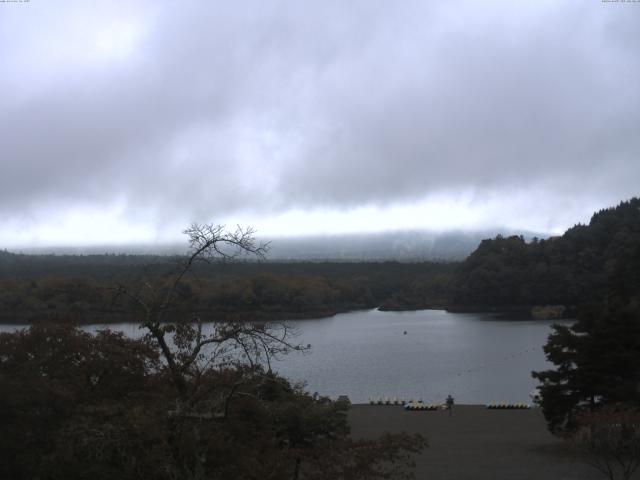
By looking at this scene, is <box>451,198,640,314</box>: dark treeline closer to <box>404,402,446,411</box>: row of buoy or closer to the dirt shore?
<box>404,402,446,411</box>: row of buoy

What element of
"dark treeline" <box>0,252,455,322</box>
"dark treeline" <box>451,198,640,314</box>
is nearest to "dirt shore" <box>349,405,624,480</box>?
"dark treeline" <box>0,252,455,322</box>

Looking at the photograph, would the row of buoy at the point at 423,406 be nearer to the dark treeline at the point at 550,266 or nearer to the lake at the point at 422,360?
the lake at the point at 422,360

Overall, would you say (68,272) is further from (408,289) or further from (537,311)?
(537,311)

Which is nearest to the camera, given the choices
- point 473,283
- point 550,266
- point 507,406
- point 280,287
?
point 507,406

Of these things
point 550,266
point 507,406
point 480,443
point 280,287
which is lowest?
point 507,406

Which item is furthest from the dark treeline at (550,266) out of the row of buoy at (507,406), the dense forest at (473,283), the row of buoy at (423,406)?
the row of buoy at (423,406)

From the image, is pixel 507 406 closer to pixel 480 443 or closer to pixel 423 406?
pixel 423 406

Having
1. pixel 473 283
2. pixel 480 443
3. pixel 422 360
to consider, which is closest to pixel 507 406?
pixel 480 443

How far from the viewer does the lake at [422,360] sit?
2964 centimetres

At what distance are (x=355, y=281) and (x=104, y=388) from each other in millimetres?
79262

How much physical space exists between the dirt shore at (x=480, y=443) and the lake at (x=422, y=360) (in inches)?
144

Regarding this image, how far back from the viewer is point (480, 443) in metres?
18.3

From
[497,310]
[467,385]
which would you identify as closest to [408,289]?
[497,310]

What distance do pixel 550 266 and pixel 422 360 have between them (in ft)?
122
